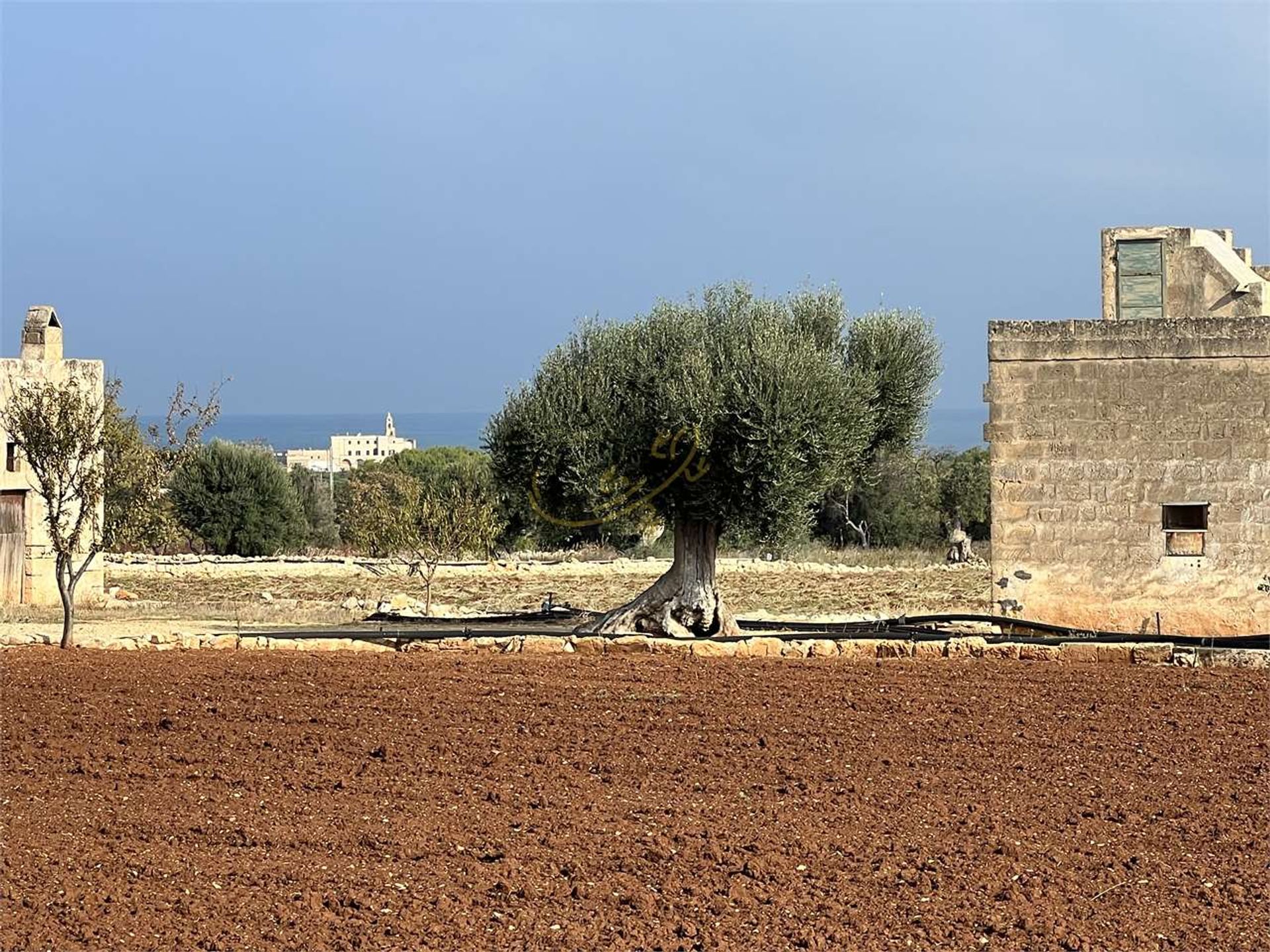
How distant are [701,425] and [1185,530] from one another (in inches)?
256

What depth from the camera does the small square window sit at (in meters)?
20.3

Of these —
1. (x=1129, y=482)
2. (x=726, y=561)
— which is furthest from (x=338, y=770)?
(x=726, y=561)

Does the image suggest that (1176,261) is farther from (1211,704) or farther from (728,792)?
(728,792)

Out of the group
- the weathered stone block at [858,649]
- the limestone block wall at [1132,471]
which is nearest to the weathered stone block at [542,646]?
the weathered stone block at [858,649]

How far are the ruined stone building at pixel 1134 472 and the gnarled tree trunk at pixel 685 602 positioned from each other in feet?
12.5

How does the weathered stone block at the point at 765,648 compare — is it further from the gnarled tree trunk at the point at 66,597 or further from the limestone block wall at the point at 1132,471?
the gnarled tree trunk at the point at 66,597

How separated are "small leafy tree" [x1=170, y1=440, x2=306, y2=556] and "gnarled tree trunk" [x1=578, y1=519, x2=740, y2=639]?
90.4 feet

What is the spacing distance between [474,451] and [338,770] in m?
62.1

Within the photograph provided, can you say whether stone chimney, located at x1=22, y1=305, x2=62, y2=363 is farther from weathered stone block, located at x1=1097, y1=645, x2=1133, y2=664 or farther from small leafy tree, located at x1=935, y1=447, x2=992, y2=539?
small leafy tree, located at x1=935, y1=447, x2=992, y2=539

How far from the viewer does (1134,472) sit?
20.4 m

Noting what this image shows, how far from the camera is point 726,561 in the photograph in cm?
4288

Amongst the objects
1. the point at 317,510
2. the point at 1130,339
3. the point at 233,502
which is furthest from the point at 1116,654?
the point at 317,510

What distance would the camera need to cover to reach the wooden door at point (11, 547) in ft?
91.4

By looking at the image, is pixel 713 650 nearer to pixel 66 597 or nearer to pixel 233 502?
pixel 66 597
